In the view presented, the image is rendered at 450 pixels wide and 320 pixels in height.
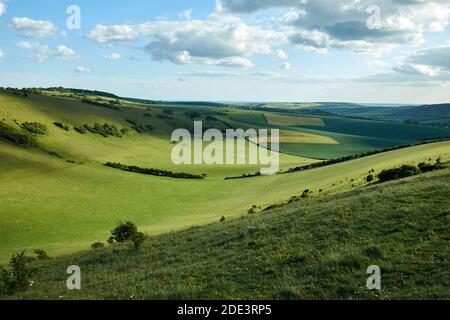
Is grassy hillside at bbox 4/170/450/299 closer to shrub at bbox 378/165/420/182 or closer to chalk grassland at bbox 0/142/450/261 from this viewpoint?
shrub at bbox 378/165/420/182

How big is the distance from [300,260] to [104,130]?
134426 mm

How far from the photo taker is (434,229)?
20.7 metres

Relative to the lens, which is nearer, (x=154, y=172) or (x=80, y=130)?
(x=154, y=172)

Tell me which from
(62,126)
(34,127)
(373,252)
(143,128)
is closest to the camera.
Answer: (373,252)

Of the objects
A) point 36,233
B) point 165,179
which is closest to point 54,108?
point 165,179

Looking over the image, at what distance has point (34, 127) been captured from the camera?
4488 inches

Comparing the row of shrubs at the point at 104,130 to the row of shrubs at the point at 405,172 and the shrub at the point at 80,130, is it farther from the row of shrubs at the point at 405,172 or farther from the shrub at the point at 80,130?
the row of shrubs at the point at 405,172

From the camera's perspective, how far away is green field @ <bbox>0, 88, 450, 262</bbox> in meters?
51.5

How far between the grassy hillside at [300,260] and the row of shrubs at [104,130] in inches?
4419

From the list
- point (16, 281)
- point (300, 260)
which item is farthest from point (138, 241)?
point (300, 260)

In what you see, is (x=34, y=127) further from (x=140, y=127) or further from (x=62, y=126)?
(x=140, y=127)

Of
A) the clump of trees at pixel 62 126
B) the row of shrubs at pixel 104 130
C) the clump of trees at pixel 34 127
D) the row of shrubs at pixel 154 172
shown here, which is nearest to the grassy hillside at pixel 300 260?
the row of shrubs at pixel 154 172
